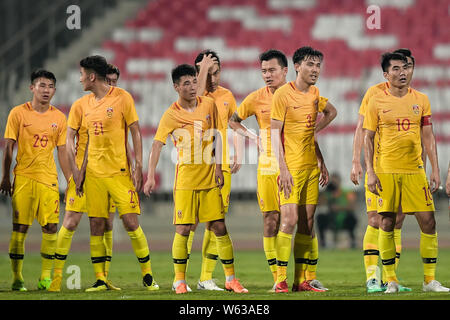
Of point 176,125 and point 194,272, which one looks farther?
point 194,272

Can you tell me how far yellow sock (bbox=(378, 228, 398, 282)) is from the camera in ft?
25.5

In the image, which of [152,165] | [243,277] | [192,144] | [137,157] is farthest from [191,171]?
[243,277]

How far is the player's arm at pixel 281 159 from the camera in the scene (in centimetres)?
768

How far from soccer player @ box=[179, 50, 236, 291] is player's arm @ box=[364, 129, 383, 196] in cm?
150

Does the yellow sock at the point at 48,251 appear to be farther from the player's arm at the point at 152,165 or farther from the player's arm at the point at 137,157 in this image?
the player's arm at the point at 152,165

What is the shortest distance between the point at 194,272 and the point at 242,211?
830cm

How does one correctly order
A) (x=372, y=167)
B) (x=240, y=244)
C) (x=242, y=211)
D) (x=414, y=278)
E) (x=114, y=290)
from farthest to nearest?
(x=242, y=211) → (x=240, y=244) → (x=414, y=278) → (x=114, y=290) → (x=372, y=167)

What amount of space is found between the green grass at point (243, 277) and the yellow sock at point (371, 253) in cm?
23

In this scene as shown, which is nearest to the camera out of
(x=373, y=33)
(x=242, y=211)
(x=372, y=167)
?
(x=372, y=167)

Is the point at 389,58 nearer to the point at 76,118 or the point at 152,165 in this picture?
the point at 152,165

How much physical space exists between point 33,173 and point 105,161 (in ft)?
3.51

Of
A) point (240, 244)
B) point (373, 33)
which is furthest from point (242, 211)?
point (373, 33)

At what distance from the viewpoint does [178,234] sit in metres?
7.95

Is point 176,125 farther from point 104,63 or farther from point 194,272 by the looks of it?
point 194,272
